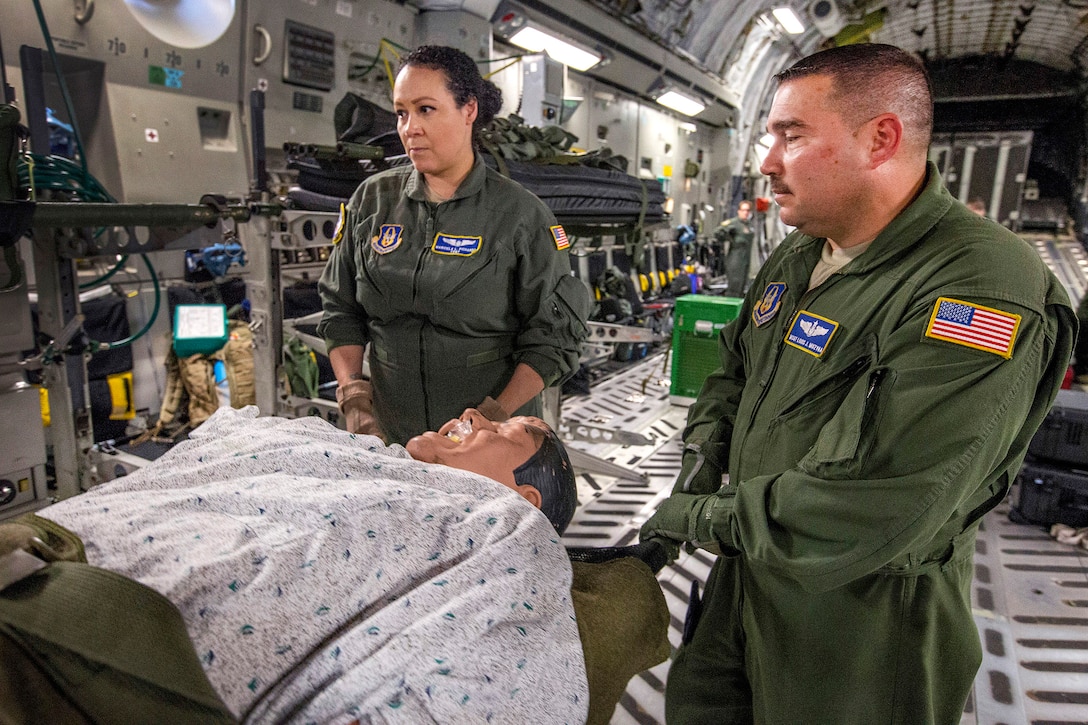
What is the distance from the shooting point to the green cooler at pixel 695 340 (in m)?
5.61

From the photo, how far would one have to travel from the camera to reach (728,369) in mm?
1942

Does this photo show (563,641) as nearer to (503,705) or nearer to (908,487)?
(503,705)

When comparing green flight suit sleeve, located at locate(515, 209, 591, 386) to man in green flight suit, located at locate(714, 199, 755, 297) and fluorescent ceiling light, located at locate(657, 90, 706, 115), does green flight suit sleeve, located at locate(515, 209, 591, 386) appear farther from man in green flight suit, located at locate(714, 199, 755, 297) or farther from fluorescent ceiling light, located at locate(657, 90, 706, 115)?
fluorescent ceiling light, located at locate(657, 90, 706, 115)

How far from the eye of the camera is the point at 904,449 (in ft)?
4.00

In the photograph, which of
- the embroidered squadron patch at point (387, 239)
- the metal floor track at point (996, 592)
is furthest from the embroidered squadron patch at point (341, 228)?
the metal floor track at point (996, 592)

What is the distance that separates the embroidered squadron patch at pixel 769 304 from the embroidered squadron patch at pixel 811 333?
12cm

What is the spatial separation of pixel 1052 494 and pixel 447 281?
3.82 metres

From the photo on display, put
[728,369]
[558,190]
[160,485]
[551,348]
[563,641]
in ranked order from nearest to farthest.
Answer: [563,641] < [160,485] < [728,369] < [551,348] < [558,190]

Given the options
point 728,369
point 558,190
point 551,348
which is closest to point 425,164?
point 551,348

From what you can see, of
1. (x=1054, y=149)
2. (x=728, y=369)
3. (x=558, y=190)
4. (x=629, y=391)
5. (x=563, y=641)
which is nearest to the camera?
(x=563, y=641)

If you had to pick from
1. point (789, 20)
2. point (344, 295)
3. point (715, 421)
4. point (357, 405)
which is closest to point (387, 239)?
point (344, 295)

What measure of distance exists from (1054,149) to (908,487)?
18.2 meters

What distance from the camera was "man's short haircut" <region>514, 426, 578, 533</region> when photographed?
1.67 meters

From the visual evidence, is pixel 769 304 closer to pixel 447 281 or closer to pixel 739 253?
pixel 447 281
